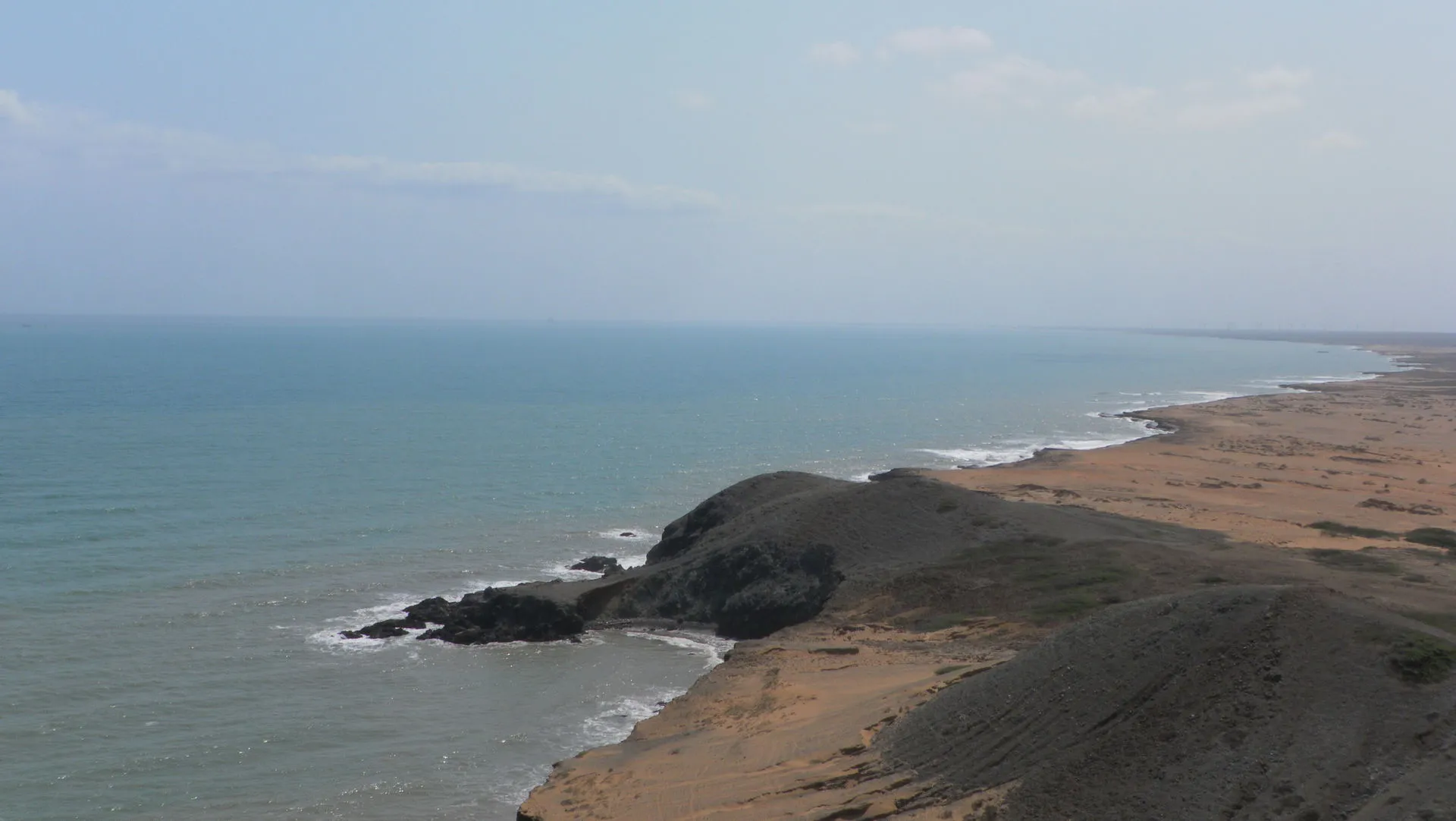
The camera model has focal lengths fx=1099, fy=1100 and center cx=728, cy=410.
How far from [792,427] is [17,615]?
228 feet

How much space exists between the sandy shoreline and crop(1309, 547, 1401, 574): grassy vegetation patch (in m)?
0.21

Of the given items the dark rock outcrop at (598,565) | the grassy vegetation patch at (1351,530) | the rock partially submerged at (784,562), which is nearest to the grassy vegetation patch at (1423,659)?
the rock partially submerged at (784,562)

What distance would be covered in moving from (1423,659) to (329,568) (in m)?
39.6

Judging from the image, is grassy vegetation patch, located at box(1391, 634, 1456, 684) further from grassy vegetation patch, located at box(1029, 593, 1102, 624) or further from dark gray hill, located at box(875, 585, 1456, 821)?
grassy vegetation patch, located at box(1029, 593, 1102, 624)

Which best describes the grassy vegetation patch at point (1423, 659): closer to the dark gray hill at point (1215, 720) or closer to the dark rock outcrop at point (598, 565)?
the dark gray hill at point (1215, 720)

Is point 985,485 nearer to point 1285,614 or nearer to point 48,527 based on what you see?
point 1285,614

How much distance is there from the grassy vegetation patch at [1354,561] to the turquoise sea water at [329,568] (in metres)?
20.7

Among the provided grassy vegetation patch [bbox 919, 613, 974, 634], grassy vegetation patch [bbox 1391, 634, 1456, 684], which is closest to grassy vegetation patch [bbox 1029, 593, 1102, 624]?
grassy vegetation patch [bbox 919, 613, 974, 634]

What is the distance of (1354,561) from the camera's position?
122 feet

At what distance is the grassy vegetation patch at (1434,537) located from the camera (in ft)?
140

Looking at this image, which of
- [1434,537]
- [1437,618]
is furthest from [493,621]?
[1434,537]

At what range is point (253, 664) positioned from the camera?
33.8 m

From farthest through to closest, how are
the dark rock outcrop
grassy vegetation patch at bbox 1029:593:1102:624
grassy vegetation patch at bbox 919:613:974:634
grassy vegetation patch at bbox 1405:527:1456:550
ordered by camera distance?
the dark rock outcrop, grassy vegetation patch at bbox 1405:527:1456:550, grassy vegetation patch at bbox 919:613:974:634, grassy vegetation patch at bbox 1029:593:1102:624

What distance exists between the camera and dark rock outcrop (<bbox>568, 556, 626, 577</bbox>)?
46219 mm
